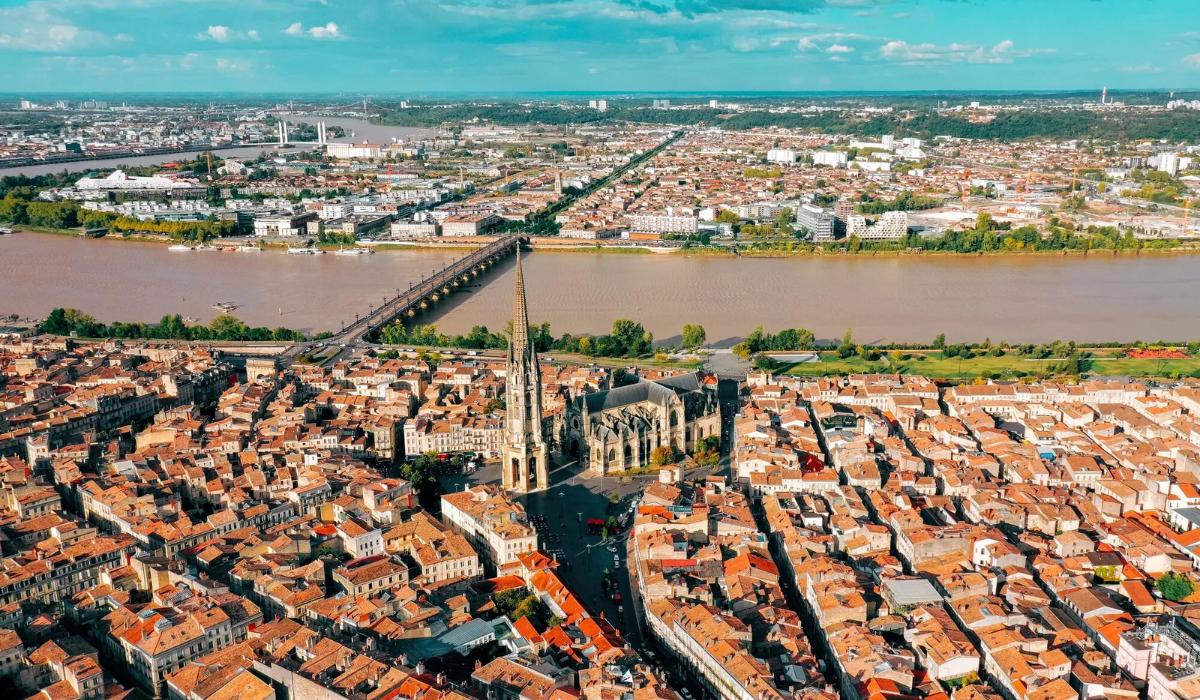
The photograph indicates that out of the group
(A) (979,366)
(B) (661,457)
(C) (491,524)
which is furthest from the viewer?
(A) (979,366)

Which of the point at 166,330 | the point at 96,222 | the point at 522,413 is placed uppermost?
the point at 522,413

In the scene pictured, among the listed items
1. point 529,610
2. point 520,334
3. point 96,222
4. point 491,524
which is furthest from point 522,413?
point 96,222

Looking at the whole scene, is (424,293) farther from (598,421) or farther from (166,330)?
(598,421)

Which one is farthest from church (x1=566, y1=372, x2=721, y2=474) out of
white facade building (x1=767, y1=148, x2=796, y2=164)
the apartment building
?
white facade building (x1=767, y1=148, x2=796, y2=164)

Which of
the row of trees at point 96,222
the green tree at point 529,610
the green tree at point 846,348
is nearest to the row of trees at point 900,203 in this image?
the green tree at point 846,348

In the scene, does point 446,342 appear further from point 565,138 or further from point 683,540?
point 565,138

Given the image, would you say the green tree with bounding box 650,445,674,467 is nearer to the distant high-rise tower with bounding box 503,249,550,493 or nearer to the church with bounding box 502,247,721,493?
the church with bounding box 502,247,721,493

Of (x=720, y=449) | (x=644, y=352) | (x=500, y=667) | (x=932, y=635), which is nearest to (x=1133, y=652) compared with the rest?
(x=932, y=635)

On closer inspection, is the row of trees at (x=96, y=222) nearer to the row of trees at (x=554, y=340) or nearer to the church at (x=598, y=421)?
the row of trees at (x=554, y=340)
